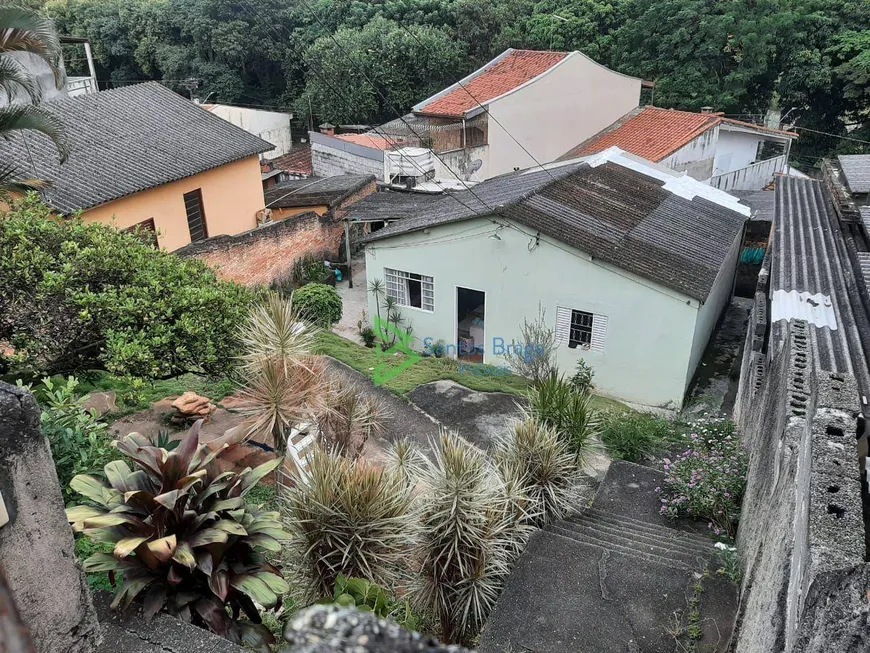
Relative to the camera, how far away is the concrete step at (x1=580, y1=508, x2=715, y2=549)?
7434 mm

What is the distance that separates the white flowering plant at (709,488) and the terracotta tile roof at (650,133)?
50.7 feet

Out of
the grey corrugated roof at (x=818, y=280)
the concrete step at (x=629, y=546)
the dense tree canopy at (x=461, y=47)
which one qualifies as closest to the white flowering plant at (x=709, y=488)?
the concrete step at (x=629, y=546)

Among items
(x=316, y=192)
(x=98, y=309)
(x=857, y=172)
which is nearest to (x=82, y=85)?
(x=316, y=192)

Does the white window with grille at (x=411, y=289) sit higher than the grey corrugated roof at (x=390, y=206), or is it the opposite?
the grey corrugated roof at (x=390, y=206)

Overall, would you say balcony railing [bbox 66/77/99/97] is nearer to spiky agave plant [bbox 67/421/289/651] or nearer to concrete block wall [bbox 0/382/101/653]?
spiky agave plant [bbox 67/421/289/651]

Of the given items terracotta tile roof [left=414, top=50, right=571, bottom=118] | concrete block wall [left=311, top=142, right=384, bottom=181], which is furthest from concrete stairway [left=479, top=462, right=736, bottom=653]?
concrete block wall [left=311, top=142, right=384, bottom=181]

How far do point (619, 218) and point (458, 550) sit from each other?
34.3ft

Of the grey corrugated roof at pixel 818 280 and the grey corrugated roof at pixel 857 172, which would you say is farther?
the grey corrugated roof at pixel 857 172

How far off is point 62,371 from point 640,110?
1045 inches

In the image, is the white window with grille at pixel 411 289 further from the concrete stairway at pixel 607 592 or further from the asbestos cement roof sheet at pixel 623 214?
the concrete stairway at pixel 607 592

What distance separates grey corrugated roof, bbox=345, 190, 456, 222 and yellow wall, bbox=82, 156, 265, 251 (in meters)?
3.10

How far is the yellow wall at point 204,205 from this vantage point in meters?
15.7

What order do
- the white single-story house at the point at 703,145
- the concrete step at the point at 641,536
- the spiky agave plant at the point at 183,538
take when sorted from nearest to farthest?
the spiky agave plant at the point at 183,538
the concrete step at the point at 641,536
the white single-story house at the point at 703,145

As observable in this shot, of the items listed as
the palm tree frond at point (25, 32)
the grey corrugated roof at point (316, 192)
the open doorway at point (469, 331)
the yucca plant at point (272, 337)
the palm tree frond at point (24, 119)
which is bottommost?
the open doorway at point (469, 331)
